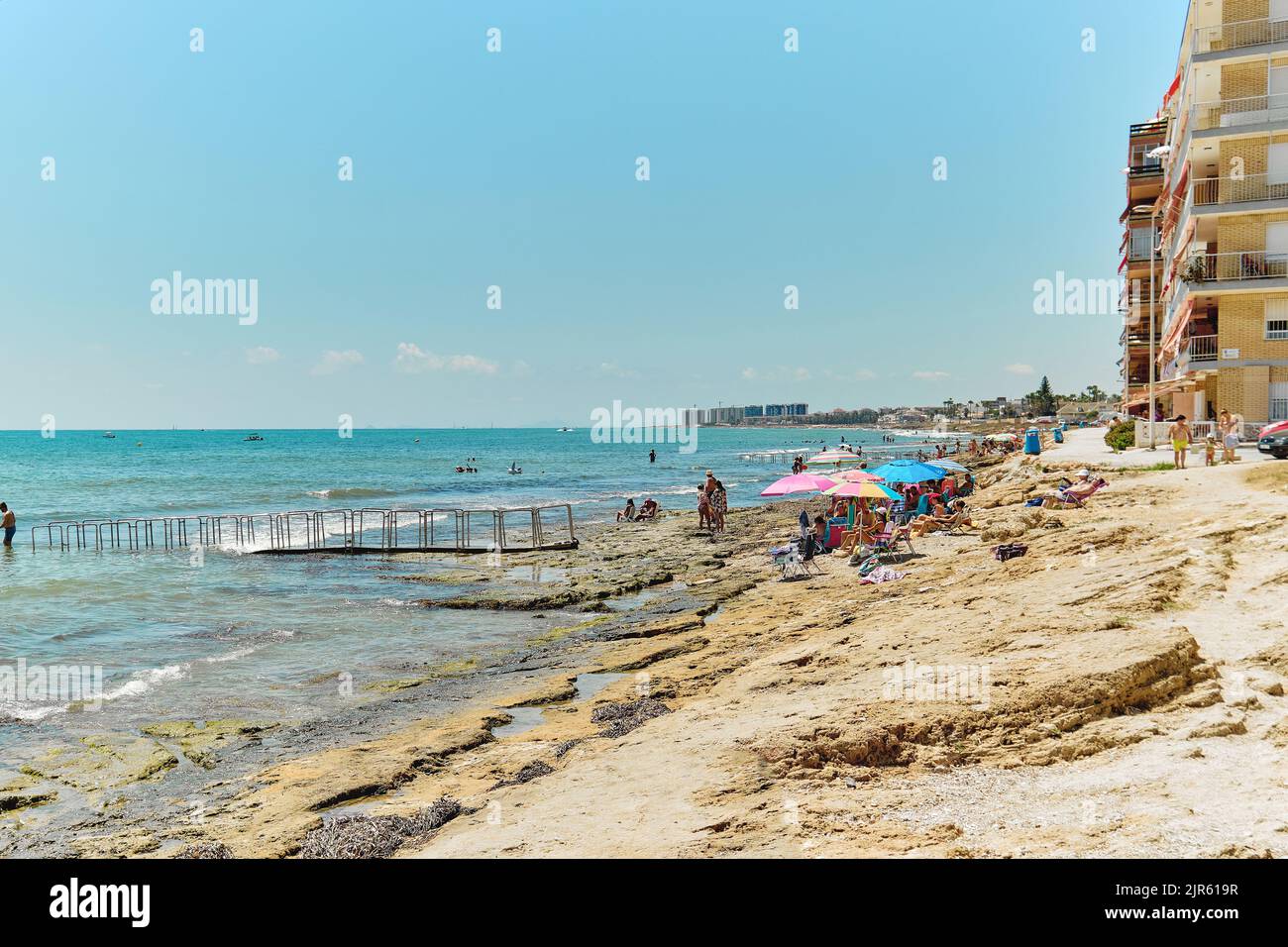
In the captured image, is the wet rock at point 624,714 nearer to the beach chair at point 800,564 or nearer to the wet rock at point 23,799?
the wet rock at point 23,799

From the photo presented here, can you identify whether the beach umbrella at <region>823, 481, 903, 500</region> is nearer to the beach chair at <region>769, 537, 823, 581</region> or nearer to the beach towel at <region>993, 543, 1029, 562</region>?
the beach chair at <region>769, 537, 823, 581</region>

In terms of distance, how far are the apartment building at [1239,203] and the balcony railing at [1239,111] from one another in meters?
0.03

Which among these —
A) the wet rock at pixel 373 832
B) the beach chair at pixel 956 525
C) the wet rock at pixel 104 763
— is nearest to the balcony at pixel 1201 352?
the beach chair at pixel 956 525

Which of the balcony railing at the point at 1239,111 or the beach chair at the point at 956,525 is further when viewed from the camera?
the balcony railing at the point at 1239,111

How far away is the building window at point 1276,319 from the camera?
2845 cm

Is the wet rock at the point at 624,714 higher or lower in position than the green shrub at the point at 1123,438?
lower

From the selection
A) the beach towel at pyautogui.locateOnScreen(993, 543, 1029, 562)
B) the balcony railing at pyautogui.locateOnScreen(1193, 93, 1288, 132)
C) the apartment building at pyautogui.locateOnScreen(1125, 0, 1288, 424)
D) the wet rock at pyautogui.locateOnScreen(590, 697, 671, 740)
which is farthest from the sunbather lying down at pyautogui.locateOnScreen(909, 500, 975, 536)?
the balcony railing at pyautogui.locateOnScreen(1193, 93, 1288, 132)

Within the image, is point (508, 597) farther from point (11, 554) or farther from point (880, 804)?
point (11, 554)

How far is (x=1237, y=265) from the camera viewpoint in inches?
1137

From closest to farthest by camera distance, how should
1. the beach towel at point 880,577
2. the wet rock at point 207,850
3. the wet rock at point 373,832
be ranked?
the wet rock at point 373,832 → the wet rock at point 207,850 → the beach towel at point 880,577

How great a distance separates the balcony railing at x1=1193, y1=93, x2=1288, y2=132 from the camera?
28.6 meters

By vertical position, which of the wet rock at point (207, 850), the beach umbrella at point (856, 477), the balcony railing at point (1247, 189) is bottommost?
the wet rock at point (207, 850)

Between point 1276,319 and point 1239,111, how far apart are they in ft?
25.6
